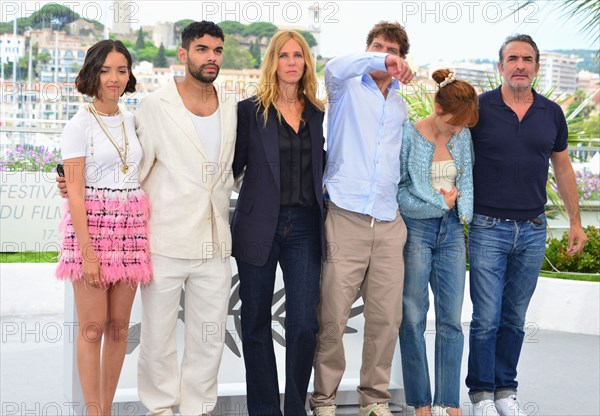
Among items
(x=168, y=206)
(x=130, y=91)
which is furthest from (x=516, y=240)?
(x=130, y=91)

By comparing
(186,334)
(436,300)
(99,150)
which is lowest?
(186,334)

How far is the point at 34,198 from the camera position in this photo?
7.46m

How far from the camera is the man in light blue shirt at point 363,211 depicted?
10.6 ft

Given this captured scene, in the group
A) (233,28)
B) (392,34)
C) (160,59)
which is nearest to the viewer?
(392,34)

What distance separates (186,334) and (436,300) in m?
1.05

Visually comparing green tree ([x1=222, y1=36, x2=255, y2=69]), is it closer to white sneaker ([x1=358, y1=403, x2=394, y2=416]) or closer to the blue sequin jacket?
the blue sequin jacket

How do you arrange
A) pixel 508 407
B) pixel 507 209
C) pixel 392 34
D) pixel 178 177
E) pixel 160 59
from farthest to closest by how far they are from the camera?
pixel 160 59 → pixel 508 407 → pixel 507 209 → pixel 392 34 → pixel 178 177

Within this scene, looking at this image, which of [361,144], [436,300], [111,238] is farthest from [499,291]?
[111,238]

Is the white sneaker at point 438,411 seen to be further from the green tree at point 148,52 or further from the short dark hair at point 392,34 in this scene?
the green tree at point 148,52

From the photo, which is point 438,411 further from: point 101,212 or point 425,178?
point 101,212

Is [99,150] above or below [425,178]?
above

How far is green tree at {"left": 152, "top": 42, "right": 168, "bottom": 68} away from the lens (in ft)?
56.4

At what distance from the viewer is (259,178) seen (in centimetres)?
312

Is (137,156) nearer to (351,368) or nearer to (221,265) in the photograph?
(221,265)
